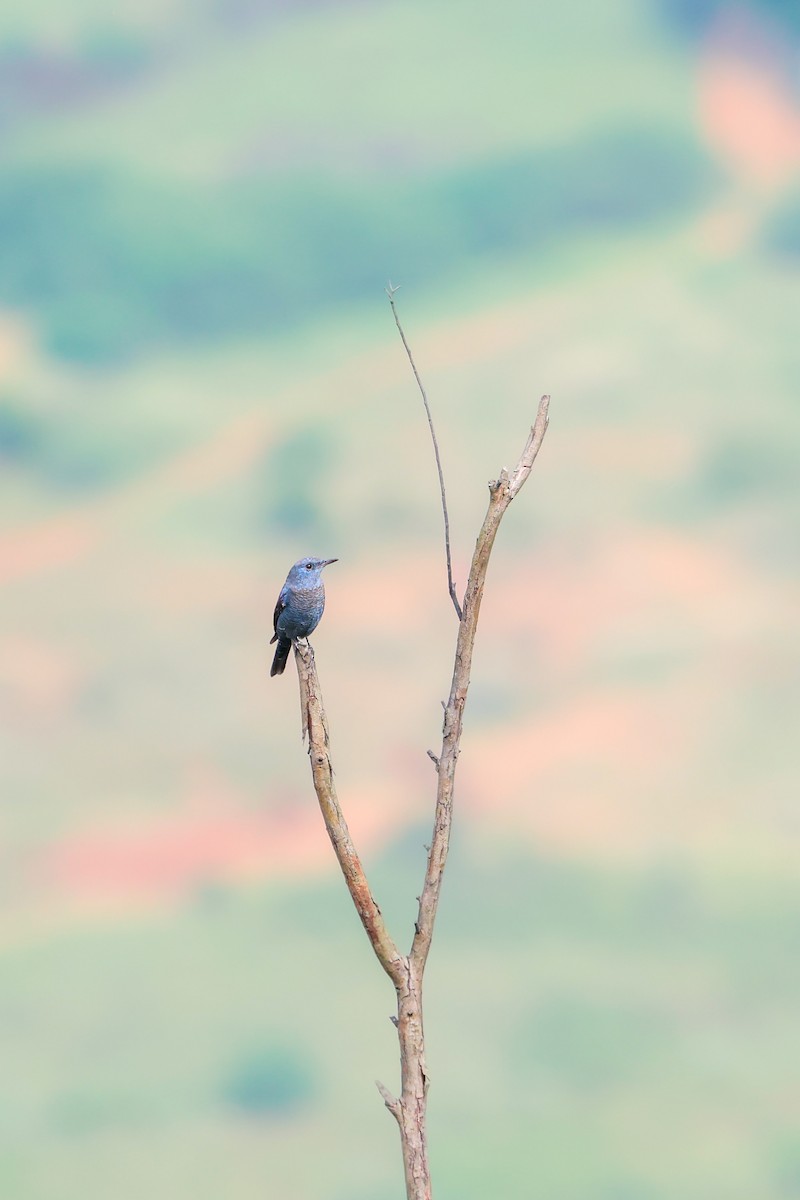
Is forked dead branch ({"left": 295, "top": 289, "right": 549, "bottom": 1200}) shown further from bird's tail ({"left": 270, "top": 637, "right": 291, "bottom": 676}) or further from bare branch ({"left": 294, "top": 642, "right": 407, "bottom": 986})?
bird's tail ({"left": 270, "top": 637, "right": 291, "bottom": 676})

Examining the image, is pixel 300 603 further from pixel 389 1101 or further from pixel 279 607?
pixel 389 1101

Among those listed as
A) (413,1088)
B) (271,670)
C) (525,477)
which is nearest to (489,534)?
(525,477)

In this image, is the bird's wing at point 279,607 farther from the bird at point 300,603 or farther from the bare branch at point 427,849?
the bare branch at point 427,849

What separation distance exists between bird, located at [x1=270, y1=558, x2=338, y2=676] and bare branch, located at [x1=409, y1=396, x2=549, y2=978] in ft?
4.77

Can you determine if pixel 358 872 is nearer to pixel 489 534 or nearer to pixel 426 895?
pixel 426 895

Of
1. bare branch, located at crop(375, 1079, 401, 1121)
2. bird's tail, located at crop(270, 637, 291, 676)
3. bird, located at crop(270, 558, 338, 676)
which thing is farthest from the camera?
bird's tail, located at crop(270, 637, 291, 676)

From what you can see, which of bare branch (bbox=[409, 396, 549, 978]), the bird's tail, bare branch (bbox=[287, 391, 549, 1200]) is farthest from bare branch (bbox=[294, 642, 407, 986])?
the bird's tail

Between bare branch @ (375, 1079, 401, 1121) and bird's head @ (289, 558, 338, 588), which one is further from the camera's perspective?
bird's head @ (289, 558, 338, 588)

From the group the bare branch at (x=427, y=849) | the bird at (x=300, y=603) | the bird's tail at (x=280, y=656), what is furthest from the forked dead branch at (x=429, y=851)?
the bird's tail at (x=280, y=656)

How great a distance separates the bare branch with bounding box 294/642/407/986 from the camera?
10.9 meters

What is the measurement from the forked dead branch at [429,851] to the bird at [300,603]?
548mm

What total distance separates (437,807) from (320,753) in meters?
1.07

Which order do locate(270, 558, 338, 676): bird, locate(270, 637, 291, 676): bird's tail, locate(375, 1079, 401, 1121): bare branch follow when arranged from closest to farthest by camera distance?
locate(375, 1079, 401, 1121): bare branch < locate(270, 558, 338, 676): bird < locate(270, 637, 291, 676): bird's tail

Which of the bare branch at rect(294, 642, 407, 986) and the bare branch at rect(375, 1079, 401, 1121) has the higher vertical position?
the bare branch at rect(294, 642, 407, 986)
